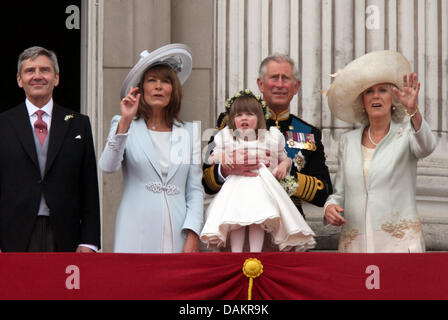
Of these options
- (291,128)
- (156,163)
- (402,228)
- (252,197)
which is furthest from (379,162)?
(156,163)

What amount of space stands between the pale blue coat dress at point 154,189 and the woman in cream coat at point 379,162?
2.66 feet

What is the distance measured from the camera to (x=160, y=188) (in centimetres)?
→ 589

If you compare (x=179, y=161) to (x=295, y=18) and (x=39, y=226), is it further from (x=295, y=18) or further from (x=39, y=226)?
(x=295, y=18)

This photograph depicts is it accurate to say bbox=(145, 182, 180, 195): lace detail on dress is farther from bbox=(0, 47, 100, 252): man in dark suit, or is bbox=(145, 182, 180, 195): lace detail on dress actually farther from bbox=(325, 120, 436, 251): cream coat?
bbox=(325, 120, 436, 251): cream coat

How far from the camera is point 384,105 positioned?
6027 millimetres

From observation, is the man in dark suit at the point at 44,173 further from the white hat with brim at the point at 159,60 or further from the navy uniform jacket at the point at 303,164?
the navy uniform jacket at the point at 303,164

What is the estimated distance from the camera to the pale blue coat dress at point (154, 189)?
5.82m

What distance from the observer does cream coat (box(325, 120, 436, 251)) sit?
582 centimetres

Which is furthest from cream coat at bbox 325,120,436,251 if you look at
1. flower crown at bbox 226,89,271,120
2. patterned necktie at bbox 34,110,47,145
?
patterned necktie at bbox 34,110,47,145

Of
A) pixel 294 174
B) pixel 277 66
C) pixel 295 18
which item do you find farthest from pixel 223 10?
pixel 294 174

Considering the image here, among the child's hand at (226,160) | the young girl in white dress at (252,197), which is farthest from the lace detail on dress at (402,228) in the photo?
the child's hand at (226,160)

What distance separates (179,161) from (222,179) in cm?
27
